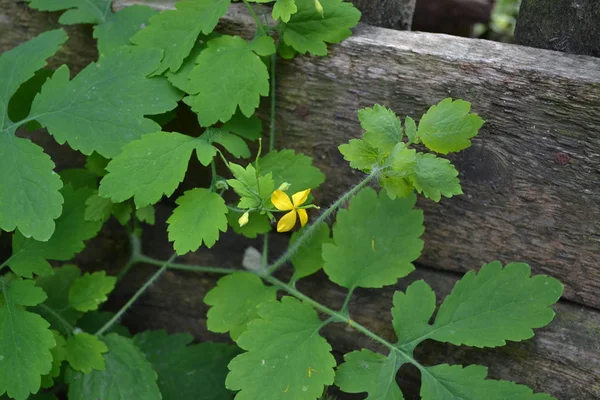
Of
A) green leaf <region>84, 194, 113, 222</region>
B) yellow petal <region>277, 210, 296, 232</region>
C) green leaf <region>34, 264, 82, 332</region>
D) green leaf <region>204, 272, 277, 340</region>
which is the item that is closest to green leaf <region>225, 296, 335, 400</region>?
green leaf <region>204, 272, 277, 340</region>

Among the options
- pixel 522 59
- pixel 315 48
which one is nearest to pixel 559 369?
pixel 522 59

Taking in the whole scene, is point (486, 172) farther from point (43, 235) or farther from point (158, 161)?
point (43, 235)

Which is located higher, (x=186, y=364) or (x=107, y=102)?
(x=107, y=102)

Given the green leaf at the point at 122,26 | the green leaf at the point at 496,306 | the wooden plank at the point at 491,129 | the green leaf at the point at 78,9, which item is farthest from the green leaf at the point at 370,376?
the green leaf at the point at 78,9

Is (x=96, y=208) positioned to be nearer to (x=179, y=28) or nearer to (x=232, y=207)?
(x=232, y=207)

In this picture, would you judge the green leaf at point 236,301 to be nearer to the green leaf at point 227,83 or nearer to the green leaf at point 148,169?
the green leaf at point 148,169

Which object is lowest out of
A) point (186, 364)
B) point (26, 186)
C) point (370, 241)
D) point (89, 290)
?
point (186, 364)

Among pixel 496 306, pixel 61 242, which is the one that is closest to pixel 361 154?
pixel 496 306
